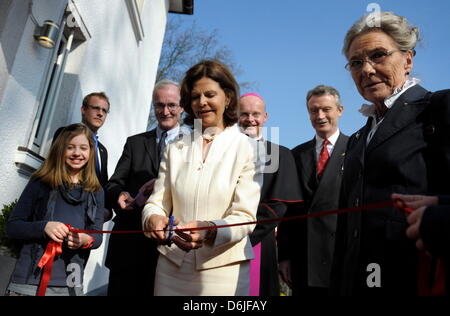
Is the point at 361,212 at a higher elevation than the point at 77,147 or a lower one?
lower

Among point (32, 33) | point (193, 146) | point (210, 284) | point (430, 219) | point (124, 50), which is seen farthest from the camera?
point (124, 50)

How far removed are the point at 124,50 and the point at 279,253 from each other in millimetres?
6152

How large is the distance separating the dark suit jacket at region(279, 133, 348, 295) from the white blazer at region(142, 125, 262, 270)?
113 cm

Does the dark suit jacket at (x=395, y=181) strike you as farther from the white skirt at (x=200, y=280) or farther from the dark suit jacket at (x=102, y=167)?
the dark suit jacket at (x=102, y=167)

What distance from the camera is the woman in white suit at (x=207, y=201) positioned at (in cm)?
175

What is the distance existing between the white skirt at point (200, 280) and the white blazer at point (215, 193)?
0.12 feet

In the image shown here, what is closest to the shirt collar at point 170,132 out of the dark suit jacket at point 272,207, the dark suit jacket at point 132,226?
the dark suit jacket at point 132,226

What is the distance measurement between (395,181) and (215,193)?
0.86 meters

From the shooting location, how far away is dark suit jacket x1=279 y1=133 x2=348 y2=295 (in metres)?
2.79

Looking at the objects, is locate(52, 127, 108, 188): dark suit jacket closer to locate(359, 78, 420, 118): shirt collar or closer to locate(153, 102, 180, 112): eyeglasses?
locate(153, 102, 180, 112): eyeglasses

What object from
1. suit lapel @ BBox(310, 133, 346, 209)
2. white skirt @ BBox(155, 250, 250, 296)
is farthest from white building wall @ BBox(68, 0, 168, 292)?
white skirt @ BBox(155, 250, 250, 296)
